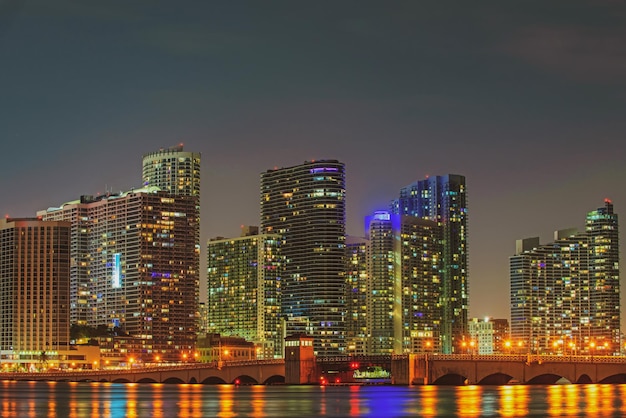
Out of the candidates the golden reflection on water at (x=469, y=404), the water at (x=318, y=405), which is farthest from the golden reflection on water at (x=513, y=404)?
the golden reflection on water at (x=469, y=404)

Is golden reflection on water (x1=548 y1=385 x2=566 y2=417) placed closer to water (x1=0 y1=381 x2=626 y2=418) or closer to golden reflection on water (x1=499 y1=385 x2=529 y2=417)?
water (x1=0 y1=381 x2=626 y2=418)

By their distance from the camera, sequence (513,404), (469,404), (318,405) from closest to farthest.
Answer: (318,405)
(513,404)
(469,404)

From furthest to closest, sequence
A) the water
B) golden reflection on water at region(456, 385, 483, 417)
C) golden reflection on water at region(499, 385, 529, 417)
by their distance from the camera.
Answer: golden reflection on water at region(456, 385, 483, 417)
golden reflection on water at region(499, 385, 529, 417)
the water

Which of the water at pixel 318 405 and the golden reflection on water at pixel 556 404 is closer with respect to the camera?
the water at pixel 318 405

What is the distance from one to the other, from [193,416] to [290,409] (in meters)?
18.2

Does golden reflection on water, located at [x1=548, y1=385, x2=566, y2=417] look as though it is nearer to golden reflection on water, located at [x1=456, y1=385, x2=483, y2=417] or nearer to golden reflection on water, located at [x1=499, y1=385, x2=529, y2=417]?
golden reflection on water, located at [x1=499, y1=385, x2=529, y2=417]

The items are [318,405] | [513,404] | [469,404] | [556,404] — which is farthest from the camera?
[469,404]

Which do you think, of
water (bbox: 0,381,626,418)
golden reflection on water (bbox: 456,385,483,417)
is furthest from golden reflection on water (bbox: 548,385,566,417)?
golden reflection on water (bbox: 456,385,483,417)

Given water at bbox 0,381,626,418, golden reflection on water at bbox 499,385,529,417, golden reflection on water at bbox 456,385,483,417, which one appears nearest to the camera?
water at bbox 0,381,626,418

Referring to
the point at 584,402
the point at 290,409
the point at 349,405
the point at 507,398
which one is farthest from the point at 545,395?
the point at 290,409

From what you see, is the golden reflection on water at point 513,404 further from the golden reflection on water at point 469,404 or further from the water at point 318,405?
the golden reflection on water at point 469,404

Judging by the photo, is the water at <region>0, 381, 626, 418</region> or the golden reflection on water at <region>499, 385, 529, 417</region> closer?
the water at <region>0, 381, 626, 418</region>

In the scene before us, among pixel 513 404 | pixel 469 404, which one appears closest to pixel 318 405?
pixel 469 404

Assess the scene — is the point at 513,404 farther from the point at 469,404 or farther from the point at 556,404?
the point at 469,404
